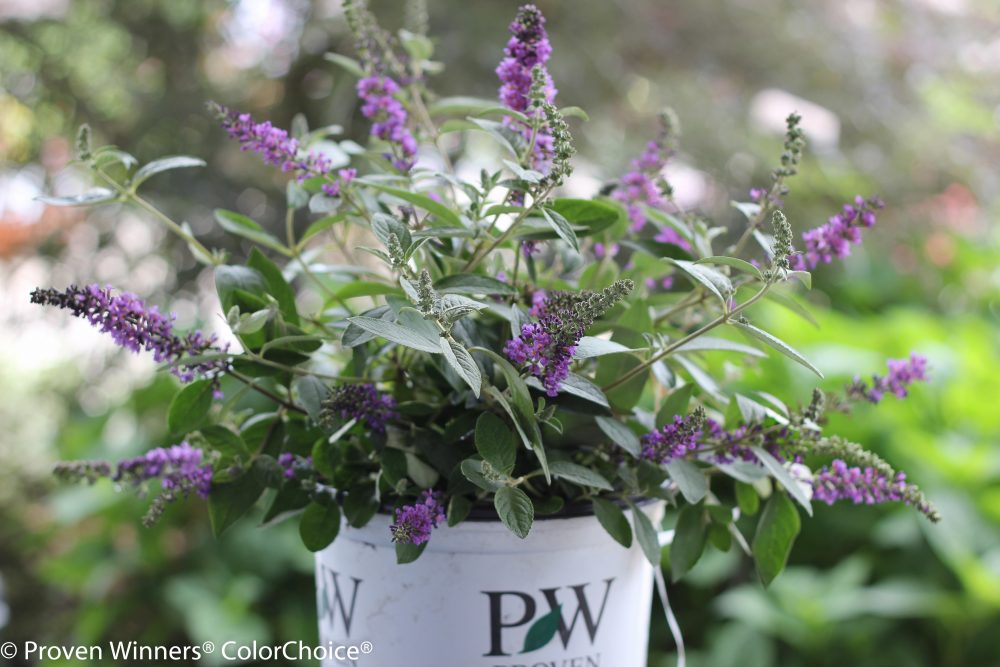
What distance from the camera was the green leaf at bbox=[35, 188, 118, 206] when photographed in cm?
54

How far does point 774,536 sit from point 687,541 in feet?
0.20

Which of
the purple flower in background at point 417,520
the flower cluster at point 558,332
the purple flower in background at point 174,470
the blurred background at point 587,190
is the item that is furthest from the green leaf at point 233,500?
the blurred background at point 587,190

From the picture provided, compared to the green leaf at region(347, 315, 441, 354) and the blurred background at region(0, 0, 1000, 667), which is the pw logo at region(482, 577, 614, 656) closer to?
the green leaf at region(347, 315, 441, 354)

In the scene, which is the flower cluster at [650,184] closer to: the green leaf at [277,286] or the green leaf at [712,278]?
the green leaf at [712,278]

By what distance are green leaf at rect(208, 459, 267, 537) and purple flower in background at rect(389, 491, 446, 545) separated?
0.37ft

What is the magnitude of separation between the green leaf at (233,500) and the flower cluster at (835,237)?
15.3 inches

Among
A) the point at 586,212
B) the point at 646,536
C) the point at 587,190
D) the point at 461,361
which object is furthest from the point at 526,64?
the point at 587,190

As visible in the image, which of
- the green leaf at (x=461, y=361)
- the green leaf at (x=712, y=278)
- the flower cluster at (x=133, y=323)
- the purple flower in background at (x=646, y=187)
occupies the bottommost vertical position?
the green leaf at (x=461, y=361)

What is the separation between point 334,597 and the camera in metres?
0.64

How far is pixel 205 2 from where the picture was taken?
2.16 metres

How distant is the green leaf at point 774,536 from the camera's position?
592 mm

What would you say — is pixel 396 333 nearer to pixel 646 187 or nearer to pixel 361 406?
pixel 361 406

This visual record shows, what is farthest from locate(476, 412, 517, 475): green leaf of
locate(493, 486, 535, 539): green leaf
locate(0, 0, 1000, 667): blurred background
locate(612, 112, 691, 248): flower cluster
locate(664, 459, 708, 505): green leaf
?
locate(0, 0, 1000, 667): blurred background

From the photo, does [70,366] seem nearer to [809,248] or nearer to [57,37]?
[57,37]
